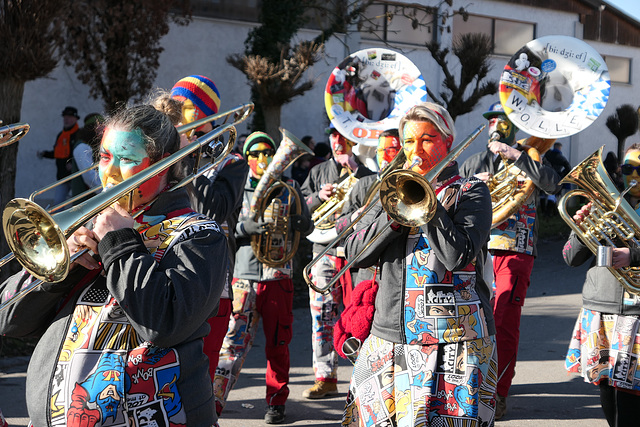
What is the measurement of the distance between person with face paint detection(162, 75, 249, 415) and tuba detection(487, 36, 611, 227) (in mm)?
2048

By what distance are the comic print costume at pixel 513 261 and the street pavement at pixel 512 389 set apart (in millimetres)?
429

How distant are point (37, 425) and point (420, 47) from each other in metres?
16.7

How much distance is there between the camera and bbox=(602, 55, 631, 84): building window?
23.3m

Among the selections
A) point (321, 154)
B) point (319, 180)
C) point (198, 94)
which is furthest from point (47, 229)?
point (321, 154)

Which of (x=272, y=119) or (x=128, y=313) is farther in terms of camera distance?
(x=272, y=119)

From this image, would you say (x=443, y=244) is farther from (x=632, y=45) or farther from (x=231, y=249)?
(x=632, y=45)

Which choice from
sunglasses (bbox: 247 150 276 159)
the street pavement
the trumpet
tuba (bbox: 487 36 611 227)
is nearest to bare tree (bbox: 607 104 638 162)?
the street pavement

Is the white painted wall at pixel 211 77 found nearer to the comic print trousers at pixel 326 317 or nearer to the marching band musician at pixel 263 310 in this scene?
the comic print trousers at pixel 326 317

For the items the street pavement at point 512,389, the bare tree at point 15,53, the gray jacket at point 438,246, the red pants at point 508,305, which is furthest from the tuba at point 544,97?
the bare tree at point 15,53

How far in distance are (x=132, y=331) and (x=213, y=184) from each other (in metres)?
1.88

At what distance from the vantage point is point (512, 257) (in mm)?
5395

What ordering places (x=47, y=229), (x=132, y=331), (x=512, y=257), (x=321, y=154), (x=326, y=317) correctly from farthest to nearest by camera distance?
1. (x=321, y=154)
2. (x=326, y=317)
3. (x=512, y=257)
4. (x=132, y=331)
5. (x=47, y=229)

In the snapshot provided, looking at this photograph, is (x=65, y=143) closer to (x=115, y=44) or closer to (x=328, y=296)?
(x=115, y=44)

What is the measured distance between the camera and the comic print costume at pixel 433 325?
3037 millimetres
